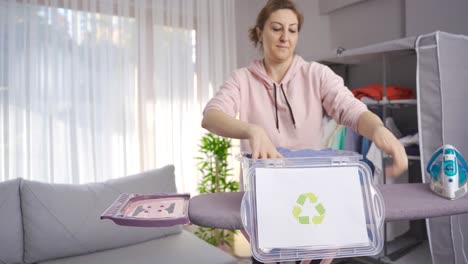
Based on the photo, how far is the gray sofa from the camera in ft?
5.70

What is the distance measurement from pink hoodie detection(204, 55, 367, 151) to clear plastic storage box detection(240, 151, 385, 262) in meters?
0.38

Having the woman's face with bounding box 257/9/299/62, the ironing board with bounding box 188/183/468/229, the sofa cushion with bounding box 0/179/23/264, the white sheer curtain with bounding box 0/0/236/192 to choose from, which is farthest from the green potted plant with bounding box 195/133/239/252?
the ironing board with bounding box 188/183/468/229

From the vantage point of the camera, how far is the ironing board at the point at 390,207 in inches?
24.5

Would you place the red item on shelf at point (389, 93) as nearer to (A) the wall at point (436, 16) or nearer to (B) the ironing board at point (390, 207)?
(A) the wall at point (436, 16)

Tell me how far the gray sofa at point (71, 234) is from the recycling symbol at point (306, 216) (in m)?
1.28

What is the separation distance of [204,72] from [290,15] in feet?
6.84

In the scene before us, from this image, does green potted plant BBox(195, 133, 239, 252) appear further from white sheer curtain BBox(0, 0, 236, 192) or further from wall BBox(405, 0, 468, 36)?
wall BBox(405, 0, 468, 36)

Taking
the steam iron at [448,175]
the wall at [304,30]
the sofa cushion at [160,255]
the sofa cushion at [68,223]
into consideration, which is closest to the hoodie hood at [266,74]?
the steam iron at [448,175]

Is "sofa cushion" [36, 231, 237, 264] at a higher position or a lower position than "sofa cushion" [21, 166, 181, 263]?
lower

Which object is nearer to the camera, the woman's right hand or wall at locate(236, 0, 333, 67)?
the woman's right hand

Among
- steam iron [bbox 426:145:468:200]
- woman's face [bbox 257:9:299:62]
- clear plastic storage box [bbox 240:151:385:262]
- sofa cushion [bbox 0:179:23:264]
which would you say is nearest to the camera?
clear plastic storage box [bbox 240:151:385:262]

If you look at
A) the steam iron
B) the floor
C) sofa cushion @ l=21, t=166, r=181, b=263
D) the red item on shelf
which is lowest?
the floor

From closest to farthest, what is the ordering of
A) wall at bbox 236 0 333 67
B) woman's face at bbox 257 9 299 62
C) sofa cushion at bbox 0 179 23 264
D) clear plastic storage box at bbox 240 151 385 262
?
clear plastic storage box at bbox 240 151 385 262 < woman's face at bbox 257 9 299 62 < sofa cushion at bbox 0 179 23 264 < wall at bbox 236 0 333 67

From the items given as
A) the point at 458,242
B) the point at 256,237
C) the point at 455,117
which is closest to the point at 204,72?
the point at 455,117
